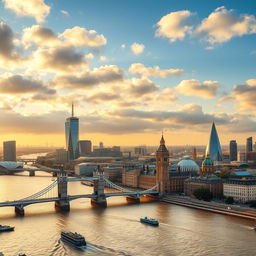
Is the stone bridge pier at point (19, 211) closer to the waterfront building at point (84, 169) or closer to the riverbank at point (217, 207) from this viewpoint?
the riverbank at point (217, 207)

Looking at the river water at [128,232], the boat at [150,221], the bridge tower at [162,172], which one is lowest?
the river water at [128,232]

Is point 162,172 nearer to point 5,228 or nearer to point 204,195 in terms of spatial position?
point 204,195

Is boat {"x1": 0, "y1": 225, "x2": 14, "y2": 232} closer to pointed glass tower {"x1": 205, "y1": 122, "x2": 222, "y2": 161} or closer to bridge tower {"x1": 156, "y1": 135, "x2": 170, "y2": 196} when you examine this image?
bridge tower {"x1": 156, "y1": 135, "x2": 170, "y2": 196}

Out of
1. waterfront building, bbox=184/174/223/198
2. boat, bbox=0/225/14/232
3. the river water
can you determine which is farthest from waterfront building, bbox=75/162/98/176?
boat, bbox=0/225/14/232

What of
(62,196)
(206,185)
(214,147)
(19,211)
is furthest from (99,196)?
(214,147)


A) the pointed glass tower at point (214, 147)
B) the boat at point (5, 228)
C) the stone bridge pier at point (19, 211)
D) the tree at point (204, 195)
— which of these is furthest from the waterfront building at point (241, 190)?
the pointed glass tower at point (214, 147)

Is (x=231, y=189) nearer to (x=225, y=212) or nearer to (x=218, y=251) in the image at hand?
(x=225, y=212)
